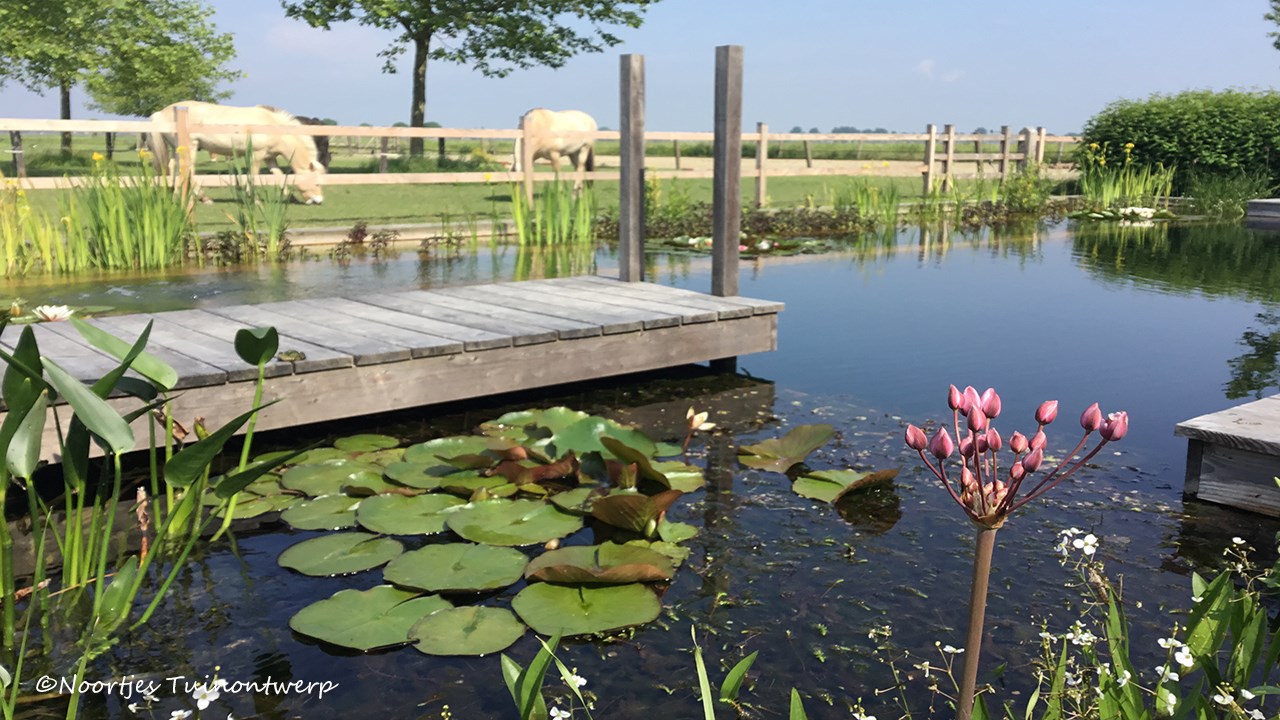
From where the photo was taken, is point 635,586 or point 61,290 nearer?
point 635,586

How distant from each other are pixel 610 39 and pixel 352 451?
2240 cm

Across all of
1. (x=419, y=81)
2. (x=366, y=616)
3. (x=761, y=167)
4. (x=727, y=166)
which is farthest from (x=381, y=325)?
(x=419, y=81)

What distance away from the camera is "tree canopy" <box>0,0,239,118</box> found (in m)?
25.8

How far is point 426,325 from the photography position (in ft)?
14.9

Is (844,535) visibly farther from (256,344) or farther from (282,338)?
(282,338)

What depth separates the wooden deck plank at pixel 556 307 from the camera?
181 inches

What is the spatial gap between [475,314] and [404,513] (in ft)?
6.42

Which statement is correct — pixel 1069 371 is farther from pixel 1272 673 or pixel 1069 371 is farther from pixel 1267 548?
pixel 1272 673

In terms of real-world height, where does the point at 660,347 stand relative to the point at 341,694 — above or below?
above

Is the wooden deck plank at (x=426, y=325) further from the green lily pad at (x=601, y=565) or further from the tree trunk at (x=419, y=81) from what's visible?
the tree trunk at (x=419, y=81)

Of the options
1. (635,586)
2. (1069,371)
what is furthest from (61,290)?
(1069,371)

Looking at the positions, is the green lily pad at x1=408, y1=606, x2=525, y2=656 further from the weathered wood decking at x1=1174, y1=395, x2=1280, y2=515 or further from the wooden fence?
the wooden fence

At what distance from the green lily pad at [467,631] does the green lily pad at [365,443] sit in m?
1.51

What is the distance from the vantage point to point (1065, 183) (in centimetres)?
1919
